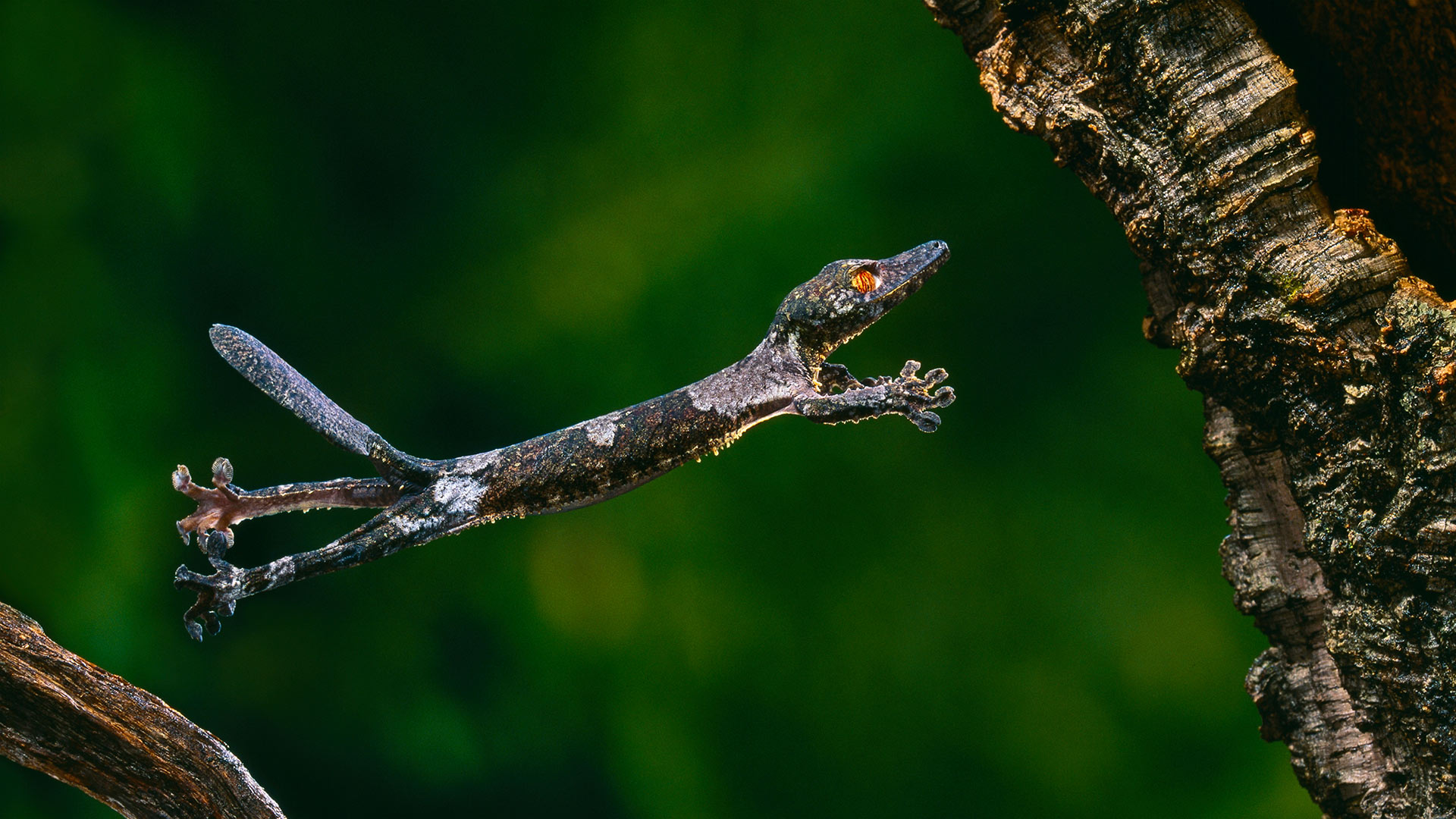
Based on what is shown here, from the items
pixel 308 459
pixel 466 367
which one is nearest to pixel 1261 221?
pixel 466 367

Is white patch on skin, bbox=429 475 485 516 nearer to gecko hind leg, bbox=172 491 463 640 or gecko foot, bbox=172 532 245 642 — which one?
gecko hind leg, bbox=172 491 463 640

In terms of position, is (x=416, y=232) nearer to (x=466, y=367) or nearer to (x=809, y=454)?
(x=466, y=367)

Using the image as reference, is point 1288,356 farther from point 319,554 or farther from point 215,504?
point 215,504

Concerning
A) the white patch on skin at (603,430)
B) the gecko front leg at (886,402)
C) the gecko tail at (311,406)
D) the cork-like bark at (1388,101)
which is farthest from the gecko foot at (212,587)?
the cork-like bark at (1388,101)

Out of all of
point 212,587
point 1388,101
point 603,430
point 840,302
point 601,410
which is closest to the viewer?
point 1388,101

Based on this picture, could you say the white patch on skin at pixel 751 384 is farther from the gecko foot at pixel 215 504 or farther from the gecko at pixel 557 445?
the gecko foot at pixel 215 504

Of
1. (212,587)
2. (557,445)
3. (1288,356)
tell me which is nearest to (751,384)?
(557,445)

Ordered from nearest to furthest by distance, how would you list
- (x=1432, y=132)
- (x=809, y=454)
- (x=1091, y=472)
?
(x=1432, y=132) < (x=1091, y=472) < (x=809, y=454)
